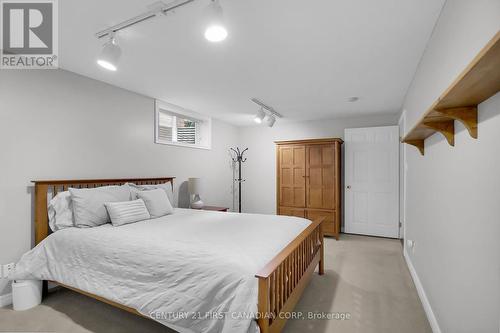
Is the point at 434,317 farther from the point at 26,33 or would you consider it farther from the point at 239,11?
the point at 26,33

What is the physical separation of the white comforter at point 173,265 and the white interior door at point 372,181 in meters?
2.77

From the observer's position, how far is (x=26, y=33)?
7.14 ft

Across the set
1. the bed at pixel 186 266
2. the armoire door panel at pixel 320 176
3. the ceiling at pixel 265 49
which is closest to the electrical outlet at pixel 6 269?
the bed at pixel 186 266

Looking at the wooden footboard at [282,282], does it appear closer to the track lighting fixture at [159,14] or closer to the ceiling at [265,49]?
the track lighting fixture at [159,14]

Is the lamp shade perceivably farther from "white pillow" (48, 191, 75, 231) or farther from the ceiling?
"white pillow" (48, 191, 75, 231)

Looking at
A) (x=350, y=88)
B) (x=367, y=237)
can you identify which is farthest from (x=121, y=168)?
(x=367, y=237)

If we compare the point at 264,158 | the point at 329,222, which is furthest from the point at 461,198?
the point at 264,158

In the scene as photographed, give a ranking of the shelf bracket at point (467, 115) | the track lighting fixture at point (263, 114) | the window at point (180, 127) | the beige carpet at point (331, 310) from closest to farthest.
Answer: the shelf bracket at point (467, 115) < the beige carpet at point (331, 310) < the track lighting fixture at point (263, 114) < the window at point (180, 127)

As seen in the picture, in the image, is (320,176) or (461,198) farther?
(320,176)

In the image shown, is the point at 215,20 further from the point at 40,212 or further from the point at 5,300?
the point at 5,300

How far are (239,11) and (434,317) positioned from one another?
9.19ft

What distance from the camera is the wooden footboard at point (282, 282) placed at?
4.96 feet

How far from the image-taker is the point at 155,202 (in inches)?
123

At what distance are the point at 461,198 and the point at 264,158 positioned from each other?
4.77m
